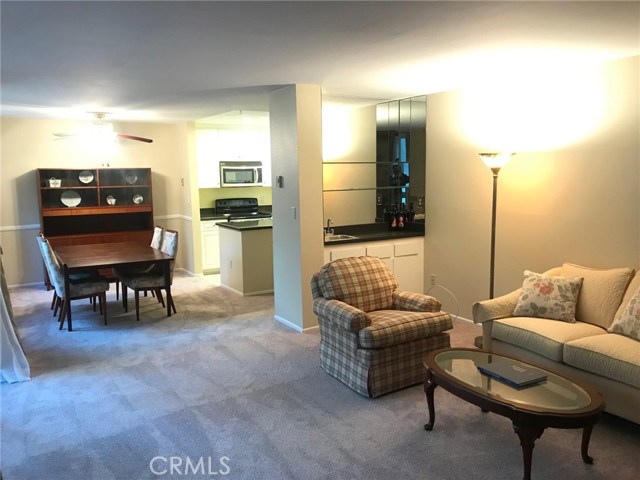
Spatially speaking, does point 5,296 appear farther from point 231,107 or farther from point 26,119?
point 26,119

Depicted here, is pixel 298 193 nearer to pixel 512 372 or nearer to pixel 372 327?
pixel 372 327

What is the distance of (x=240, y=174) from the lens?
7.86 m

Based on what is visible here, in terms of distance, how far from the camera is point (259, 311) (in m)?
5.49

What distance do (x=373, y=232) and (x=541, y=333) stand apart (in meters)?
2.67

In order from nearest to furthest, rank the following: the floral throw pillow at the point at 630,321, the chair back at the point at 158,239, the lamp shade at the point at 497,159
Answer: the floral throw pillow at the point at 630,321 → the lamp shade at the point at 497,159 → the chair back at the point at 158,239

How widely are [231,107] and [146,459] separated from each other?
4014mm

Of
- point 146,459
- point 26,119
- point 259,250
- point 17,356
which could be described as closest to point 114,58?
point 17,356

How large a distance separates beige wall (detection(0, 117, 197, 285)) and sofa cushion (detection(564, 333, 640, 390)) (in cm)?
574

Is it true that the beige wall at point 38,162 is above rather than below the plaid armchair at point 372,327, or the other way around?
above

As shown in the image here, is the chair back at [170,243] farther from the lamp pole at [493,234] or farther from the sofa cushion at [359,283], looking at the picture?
the lamp pole at [493,234]

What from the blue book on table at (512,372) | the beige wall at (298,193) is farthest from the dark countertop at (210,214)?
the blue book on table at (512,372)

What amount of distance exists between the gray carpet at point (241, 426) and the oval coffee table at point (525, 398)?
0.68 ft

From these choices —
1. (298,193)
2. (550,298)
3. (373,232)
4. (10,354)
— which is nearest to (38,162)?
(10,354)

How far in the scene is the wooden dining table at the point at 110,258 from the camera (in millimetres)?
4852
